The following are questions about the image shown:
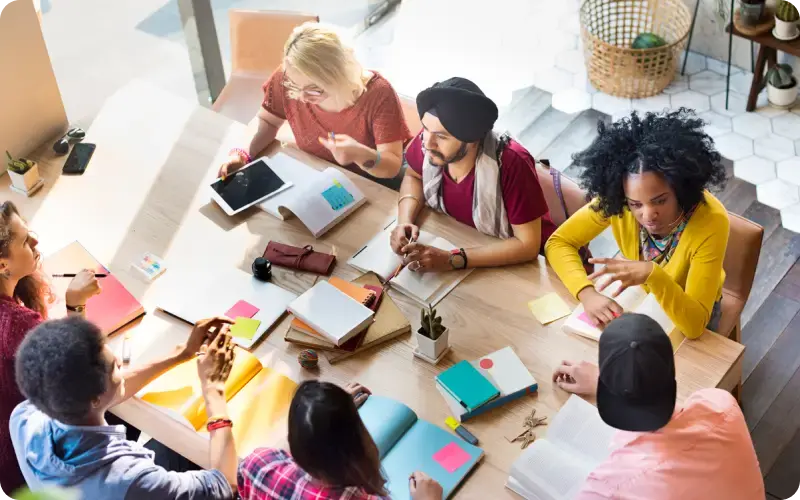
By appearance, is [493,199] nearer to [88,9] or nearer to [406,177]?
[406,177]

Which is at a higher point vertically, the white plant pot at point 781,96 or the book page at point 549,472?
the book page at point 549,472

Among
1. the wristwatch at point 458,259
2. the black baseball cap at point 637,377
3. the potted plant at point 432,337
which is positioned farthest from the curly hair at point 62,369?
the black baseball cap at point 637,377

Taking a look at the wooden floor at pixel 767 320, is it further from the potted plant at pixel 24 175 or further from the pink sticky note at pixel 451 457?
the potted plant at pixel 24 175

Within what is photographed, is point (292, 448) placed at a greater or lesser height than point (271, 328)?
greater

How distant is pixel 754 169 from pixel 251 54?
8.05ft

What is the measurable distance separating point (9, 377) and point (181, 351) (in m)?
0.47

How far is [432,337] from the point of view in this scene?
251cm

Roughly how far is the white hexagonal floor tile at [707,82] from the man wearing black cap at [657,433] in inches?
125

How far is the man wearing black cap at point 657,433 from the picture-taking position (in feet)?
6.49

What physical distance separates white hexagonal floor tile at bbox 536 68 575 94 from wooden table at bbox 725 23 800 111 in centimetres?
87

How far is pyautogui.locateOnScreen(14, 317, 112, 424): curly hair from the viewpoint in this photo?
7.06 ft

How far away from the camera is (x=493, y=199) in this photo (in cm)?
289

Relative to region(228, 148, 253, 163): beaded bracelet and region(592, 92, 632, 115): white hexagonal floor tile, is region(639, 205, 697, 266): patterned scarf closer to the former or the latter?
region(228, 148, 253, 163): beaded bracelet

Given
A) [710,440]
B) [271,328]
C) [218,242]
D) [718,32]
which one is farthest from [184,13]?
[710,440]
